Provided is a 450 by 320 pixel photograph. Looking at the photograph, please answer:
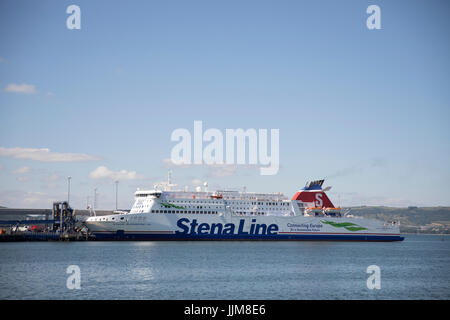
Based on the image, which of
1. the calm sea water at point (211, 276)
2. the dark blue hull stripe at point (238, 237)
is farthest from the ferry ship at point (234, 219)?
the calm sea water at point (211, 276)

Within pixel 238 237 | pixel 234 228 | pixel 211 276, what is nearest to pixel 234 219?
pixel 234 228

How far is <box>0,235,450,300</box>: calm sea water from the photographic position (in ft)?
72.4

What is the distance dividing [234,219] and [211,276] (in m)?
25.7

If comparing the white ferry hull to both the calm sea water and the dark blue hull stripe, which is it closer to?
the dark blue hull stripe

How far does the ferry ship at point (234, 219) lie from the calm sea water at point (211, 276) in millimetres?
10206

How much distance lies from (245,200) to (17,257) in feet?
81.2

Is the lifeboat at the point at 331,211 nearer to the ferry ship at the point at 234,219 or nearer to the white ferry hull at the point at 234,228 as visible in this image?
the ferry ship at the point at 234,219

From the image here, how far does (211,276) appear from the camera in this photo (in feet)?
87.5

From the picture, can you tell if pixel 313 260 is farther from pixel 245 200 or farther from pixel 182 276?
pixel 245 200

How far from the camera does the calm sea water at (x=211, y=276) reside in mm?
22062

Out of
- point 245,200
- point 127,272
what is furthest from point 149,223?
point 127,272

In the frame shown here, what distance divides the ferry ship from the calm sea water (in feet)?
33.5

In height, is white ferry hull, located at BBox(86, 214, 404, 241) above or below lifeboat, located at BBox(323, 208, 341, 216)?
below

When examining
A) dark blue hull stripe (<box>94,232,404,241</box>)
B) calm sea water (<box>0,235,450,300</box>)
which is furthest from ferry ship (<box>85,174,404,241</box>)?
calm sea water (<box>0,235,450,300</box>)
